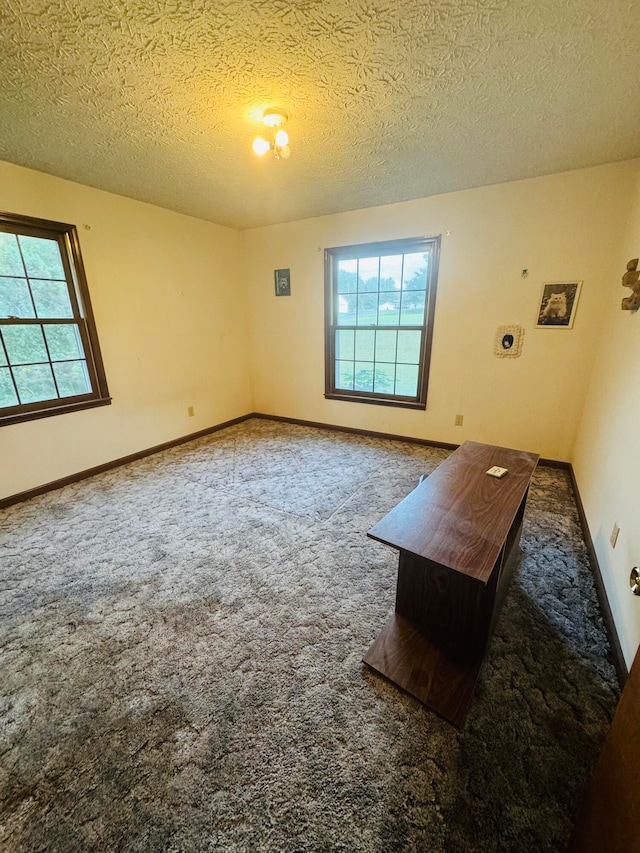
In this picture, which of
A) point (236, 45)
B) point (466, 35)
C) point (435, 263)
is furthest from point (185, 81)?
point (435, 263)

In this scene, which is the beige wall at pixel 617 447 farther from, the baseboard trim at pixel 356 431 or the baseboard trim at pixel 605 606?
the baseboard trim at pixel 356 431

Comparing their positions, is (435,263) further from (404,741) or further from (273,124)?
(404,741)

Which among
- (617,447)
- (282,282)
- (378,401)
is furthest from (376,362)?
(617,447)

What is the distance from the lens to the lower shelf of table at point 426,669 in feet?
3.84

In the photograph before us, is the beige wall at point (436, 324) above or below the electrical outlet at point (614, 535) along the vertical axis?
above

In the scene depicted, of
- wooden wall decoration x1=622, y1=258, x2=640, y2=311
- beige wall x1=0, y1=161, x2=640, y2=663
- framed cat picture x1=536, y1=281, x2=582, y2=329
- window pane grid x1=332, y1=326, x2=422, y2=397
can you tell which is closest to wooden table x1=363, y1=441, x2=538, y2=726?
beige wall x1=0, y1=161, x2=640, y2=663

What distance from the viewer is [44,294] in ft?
8.70

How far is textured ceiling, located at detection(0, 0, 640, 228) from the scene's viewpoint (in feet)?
4.04

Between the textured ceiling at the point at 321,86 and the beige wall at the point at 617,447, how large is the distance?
1.00 metres

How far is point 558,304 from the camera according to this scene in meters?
2.78

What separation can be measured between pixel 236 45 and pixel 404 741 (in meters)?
2.71

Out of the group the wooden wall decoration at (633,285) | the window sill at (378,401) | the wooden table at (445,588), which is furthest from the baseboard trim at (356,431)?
the wooden table at (445,588)

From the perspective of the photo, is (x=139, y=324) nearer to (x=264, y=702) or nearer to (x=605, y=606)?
(x=264, y=702)

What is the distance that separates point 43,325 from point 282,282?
2457 millimetres
